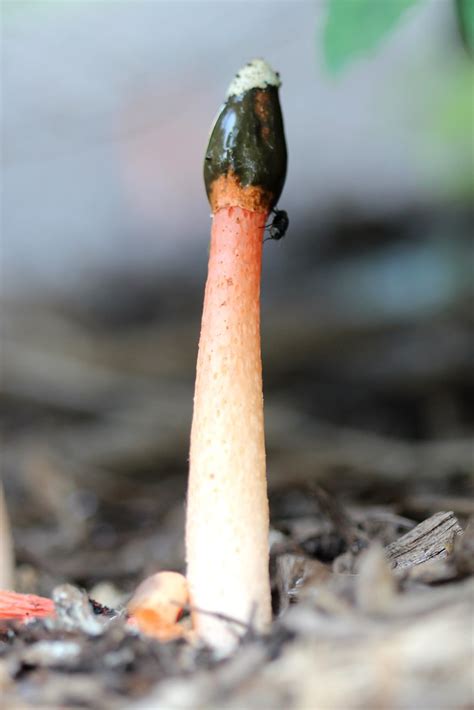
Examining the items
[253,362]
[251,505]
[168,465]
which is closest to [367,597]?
[251,505]

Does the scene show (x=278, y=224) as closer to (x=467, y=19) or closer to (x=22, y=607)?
(x=467, y=19)

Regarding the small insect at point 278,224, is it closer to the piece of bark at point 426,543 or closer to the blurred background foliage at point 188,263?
the blurred background foliage at point 188,263

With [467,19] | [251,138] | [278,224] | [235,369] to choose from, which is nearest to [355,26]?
[467,19]

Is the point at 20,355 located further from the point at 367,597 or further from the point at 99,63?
the point at 367,597

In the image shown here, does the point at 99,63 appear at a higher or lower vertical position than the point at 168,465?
higher

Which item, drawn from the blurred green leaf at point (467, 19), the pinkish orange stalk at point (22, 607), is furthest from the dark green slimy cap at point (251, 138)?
the pinkish orange stalk at point (22, 607)

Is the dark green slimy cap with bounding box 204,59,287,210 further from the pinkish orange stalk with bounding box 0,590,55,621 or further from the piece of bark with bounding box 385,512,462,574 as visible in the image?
the pinkish orange stalk with bounding box 0,590,55,621
